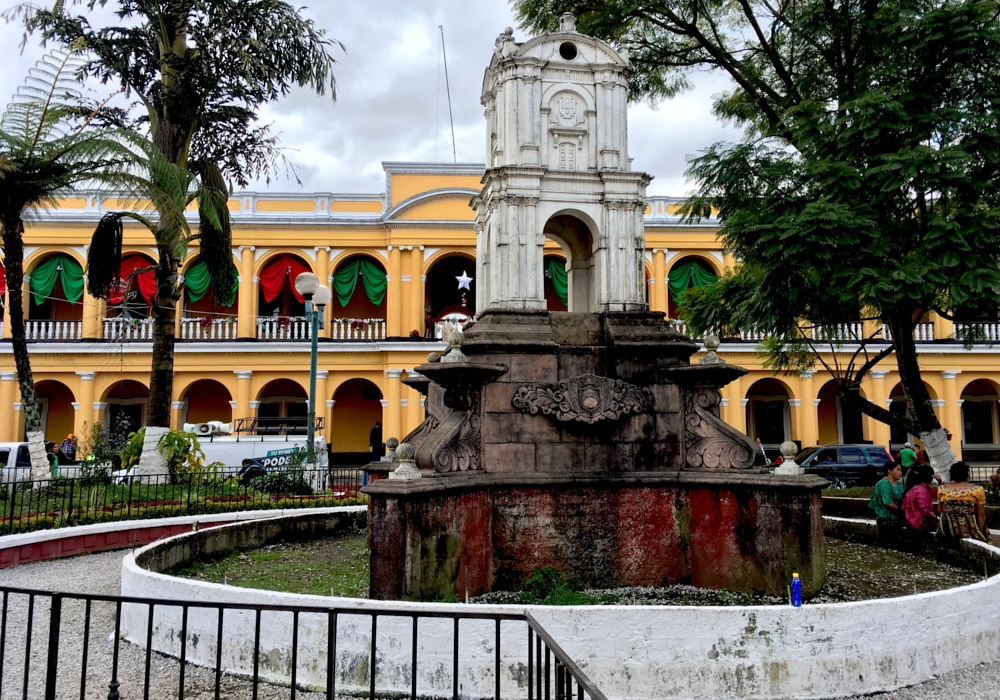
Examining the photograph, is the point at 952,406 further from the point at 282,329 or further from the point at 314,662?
the point at 314,662

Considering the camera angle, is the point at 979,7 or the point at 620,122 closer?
the point at 620,122

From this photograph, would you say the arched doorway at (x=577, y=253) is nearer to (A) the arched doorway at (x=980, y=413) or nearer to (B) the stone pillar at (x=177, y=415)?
(B) the stone pillar at (x=177, y=415)

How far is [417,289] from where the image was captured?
2898 cm

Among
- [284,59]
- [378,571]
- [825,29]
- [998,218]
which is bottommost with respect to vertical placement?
[378,571]

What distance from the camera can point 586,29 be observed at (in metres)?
14.2

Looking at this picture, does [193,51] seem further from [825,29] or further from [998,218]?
[998,218]

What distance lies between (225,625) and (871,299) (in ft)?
29.1

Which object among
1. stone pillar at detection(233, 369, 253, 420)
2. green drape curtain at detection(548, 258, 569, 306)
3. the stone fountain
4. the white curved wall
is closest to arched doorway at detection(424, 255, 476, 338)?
green drape curtain at detection(548, 258, 569, 306)

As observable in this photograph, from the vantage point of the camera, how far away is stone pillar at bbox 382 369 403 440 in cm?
2814

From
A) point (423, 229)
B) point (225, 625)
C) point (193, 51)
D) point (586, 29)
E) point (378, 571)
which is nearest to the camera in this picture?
point (225, 625)

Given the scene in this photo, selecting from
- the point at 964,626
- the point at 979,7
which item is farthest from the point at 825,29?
the point at 964,626

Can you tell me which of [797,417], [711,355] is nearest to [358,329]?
[797,417]

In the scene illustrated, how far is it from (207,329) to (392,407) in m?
7.41

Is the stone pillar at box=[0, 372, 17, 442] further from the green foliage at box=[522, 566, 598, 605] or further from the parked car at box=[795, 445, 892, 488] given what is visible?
the green foliage at box=[522, 566, 598, 605]
